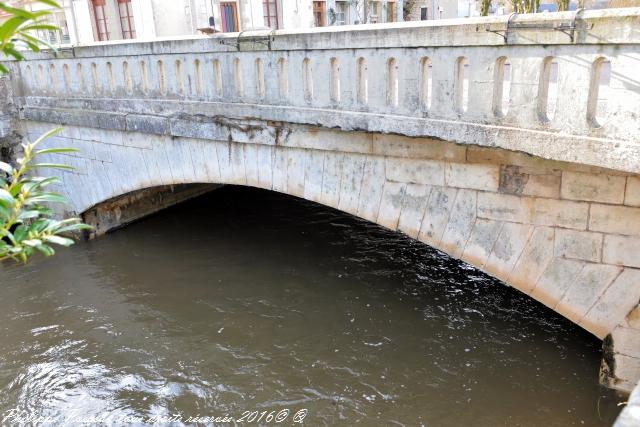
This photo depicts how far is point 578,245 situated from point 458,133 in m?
1.24

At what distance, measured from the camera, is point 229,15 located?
54.1 feet

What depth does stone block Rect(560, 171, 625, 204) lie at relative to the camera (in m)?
3.69

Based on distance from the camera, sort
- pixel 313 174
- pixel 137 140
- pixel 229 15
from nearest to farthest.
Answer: pixel 313 174 < pixel 137 140 < pixel 229 15

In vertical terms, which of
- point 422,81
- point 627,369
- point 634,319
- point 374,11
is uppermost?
point 374,11

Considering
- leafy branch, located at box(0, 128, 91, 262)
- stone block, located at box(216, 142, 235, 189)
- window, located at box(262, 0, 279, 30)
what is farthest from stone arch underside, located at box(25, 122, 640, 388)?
window, located at box(262, 0, 279, 30)

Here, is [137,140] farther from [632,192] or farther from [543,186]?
[632,192]

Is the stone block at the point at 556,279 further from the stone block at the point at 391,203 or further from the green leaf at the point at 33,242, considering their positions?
the green leaf at the point at 33,242

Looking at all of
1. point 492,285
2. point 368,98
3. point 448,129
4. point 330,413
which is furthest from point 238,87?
point 492,285

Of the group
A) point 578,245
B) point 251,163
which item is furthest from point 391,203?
point 251,163

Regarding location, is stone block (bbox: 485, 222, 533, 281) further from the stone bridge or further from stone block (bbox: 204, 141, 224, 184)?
stone block (bbox: 204, 141, 224, 184)

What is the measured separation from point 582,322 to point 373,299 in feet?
9.11

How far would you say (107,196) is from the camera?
829 cm

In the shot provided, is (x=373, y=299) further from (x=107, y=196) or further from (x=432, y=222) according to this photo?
(x=107, y=196)

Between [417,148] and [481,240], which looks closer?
[481,240]
